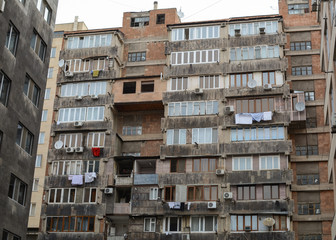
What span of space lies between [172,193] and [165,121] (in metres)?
7.34

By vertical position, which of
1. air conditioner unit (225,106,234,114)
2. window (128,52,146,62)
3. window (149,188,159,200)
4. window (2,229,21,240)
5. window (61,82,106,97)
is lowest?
window (2,229,21,240)

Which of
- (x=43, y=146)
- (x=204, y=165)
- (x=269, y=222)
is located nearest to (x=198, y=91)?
(x=204, y=165)

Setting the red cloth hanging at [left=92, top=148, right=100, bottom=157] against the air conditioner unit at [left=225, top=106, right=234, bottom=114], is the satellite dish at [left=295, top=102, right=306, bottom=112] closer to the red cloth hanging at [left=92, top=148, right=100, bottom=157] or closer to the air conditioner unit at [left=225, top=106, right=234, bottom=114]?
the air conditioner unit at [left=225, top=106, right=234, bottom=114]

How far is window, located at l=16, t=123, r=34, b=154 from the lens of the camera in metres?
32.7

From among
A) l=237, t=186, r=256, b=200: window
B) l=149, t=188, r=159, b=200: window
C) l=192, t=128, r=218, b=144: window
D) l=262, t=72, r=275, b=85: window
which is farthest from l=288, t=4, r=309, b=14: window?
l=149, t=188, r=159, b=200: window

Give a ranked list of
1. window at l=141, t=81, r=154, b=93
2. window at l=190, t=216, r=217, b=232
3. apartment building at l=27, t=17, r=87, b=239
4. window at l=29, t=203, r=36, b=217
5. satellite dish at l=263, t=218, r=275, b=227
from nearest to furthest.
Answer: satellite dish at l=263, t=218, r=275, b=227 → window at l=190, t=216, r=217, b=232 → window at l=141, t=81, r=154, b=93 → apartment building at l=27, t=17, r=87, b=239 → window at l=29, t=203, r=36, b=217

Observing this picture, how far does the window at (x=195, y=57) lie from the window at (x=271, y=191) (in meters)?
14.2

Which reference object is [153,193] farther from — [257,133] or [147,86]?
[147,86]

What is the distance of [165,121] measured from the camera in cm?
5288

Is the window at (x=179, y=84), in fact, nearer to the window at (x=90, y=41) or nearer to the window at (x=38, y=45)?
the window at (x=90, y=41)

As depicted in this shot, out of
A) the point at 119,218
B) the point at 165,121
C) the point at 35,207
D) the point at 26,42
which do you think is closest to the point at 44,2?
the point at 26,42

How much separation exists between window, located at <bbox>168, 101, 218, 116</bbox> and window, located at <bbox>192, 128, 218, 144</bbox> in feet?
5.95

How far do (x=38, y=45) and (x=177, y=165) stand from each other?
A: 20634 millimetres

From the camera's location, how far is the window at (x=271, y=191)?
4832 centimetres
